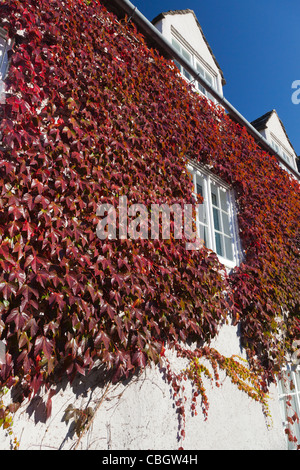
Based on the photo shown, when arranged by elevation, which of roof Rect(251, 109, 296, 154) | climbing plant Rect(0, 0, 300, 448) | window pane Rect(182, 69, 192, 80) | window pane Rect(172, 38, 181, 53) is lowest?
climbing plant Rect(0, 0, 300, 448)

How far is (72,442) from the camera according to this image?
7.96 ft

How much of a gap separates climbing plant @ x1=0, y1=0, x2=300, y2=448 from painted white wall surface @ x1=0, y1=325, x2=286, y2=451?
18 centimetres

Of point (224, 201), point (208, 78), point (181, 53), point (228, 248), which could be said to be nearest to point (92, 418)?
point (228, 248)

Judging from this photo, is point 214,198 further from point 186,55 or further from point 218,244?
point 186,55

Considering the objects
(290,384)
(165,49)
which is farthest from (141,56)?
(290,384)

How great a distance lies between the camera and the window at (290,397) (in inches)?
182

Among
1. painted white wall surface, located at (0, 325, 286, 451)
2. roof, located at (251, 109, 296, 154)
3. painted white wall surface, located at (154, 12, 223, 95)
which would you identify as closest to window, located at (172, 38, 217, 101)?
painted white wall surface, located at (154, 12, 223, 95)

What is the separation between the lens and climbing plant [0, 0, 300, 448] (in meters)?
2.35

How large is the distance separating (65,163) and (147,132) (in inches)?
58.8

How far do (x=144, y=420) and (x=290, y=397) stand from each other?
9.84 ft

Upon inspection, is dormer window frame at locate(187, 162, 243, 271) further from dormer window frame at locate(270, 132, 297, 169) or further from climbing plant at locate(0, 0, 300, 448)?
dormer window frame at locate(270, 132, 297, 169)

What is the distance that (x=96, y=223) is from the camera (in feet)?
9.18


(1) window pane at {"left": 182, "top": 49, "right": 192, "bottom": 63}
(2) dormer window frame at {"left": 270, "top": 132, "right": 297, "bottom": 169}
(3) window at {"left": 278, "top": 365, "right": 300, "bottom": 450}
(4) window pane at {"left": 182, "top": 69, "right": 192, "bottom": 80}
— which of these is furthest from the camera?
(2) dormer window frame at {"left": 270, "top": 132, "right": 297, "bottom": 169}
